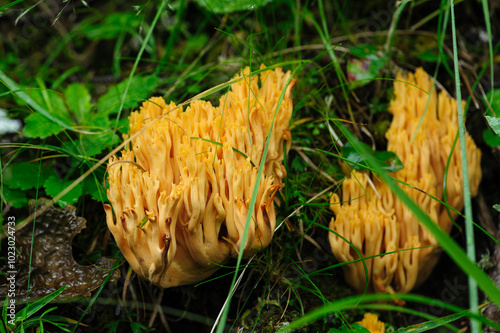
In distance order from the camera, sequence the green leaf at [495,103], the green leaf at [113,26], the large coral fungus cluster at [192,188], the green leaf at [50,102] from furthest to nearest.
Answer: the green leaf at [113,26], the green leaf at [50,102], the green leaf at [495,103], the large coral fungus cluster at [192,188]

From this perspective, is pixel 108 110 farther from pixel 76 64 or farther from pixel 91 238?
pixel 76 64

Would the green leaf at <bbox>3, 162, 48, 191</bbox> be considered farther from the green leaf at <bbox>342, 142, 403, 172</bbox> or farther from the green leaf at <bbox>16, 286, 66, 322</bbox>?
the green leaf at <bbox>342, 142, 403, 172</bbox>

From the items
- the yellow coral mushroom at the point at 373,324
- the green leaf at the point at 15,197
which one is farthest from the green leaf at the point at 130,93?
the yellow coral mushroom at the point at 373,324

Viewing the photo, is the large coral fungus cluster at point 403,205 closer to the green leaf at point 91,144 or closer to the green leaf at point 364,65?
the green leaf at point 364,65

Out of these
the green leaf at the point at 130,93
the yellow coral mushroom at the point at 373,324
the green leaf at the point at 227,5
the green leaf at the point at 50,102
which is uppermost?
the green leaf at the point at 227,5

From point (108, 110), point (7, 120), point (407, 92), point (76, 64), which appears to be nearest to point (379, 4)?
point (407, 92)

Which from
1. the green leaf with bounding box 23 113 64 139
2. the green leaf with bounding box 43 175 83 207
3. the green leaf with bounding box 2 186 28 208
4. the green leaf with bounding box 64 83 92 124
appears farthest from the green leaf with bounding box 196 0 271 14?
the green leaf with bounding box 2 186 28 208
